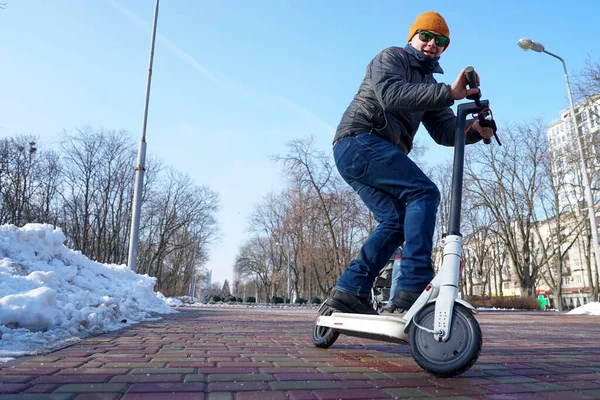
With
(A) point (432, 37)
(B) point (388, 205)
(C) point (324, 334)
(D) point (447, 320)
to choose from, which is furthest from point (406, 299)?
(A) point (432, 37)

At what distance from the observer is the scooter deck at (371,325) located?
2.33m

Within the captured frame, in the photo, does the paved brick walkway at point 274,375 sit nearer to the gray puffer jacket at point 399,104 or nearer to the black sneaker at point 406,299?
the black sneaker at point 406,299

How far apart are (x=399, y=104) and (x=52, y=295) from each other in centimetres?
332

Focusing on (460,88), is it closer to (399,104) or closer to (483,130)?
(399,104)

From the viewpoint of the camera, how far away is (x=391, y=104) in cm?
257

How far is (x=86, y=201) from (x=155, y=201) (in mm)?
6026

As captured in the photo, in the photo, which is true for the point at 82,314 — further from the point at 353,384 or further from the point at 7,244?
the point at 353,384

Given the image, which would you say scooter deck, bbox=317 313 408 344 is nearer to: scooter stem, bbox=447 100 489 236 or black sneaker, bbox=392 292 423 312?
black sneaker, bbox=392 292 423 312

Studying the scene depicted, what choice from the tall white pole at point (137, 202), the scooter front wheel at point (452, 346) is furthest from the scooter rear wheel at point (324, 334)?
the tall white pole at point (137, 202)

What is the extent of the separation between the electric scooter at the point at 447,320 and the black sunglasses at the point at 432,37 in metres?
0.54

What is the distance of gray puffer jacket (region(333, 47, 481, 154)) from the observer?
8.02 ft

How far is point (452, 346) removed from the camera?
2.03m

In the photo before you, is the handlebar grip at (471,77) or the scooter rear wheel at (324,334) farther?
the scooter rear wheel at (324,334)

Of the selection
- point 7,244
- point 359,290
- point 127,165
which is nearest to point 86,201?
point 127,165
